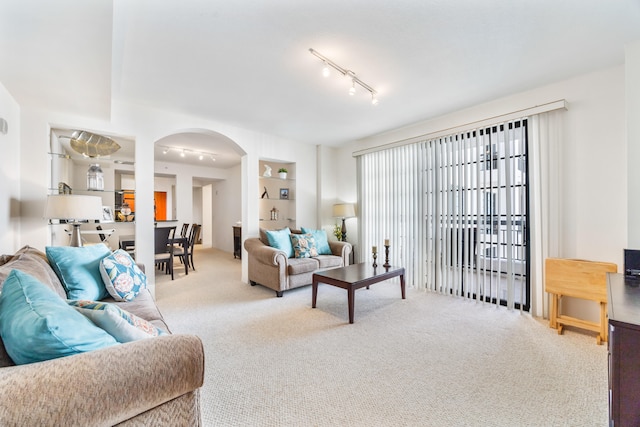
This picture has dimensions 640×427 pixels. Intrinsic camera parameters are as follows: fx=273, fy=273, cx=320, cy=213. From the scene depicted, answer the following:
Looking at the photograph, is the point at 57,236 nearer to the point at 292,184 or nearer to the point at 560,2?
the point at 292,184

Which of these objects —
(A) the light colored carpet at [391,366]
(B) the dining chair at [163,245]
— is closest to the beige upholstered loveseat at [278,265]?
(A) the light colored carpet at [391,366]

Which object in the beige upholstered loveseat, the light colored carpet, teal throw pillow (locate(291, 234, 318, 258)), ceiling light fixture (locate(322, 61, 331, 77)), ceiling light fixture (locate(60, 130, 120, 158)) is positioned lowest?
the light colored carpet

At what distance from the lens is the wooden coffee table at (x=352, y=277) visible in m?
2.90

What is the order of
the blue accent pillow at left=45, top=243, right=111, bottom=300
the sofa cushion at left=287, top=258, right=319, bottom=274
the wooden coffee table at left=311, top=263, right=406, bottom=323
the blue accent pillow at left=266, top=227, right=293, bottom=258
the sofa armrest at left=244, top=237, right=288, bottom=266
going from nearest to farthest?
the blue accent pillow at left=45, top=243, right=111, bottom=300 → the wooden coffee table at left=311, top=263, right=406, bottom=323 → the sofa armrest at left=244, top=237, right=288, bottom=266 → the sofa cushion at left=287, top=258, right=319, bottom=274 → the blue accent pillow at left=266, top=227, right=293, bottom=258

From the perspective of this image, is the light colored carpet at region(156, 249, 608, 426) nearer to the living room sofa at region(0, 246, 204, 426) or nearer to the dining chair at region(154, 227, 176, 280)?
the living room sofa at region(0, 246, 204, 426)

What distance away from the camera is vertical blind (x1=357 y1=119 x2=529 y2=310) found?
3.25 metres

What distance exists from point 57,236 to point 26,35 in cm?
247

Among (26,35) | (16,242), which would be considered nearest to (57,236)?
(16,242)

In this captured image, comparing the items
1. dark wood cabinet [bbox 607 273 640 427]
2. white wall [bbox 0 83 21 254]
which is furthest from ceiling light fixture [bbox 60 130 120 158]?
dark wood cabinet [bbox 607 273 640 427]

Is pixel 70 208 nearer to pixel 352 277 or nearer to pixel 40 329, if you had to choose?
pixel 40 329

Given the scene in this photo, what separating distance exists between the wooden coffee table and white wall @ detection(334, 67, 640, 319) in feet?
6.20

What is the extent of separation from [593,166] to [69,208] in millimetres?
5047

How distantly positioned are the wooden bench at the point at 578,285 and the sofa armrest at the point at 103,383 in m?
3.22

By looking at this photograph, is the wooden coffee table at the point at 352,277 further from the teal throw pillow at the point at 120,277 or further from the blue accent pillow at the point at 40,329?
the blue accent pillow at the point at 40,329
